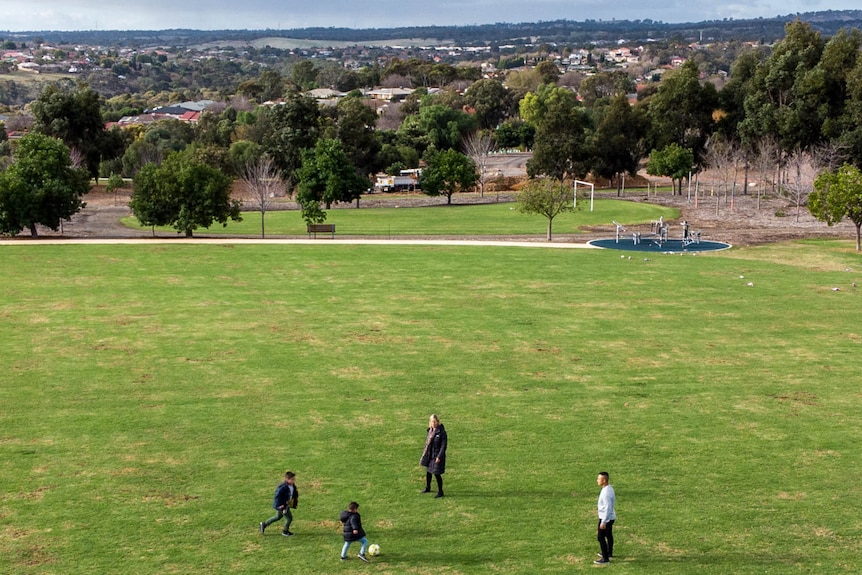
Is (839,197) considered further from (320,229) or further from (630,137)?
(630,137)

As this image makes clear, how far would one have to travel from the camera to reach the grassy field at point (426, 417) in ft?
65.5

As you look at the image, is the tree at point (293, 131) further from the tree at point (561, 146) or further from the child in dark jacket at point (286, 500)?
the child in dark jacket at point (286, 500)

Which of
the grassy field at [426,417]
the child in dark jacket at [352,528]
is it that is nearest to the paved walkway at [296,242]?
the grassy field at [426,417]

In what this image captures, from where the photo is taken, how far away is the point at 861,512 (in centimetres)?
2155

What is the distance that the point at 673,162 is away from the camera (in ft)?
305

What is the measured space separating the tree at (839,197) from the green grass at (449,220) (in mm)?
16516

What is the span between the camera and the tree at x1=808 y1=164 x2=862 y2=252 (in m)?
54.3

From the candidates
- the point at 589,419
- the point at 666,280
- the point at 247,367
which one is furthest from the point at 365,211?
the point at 589,419

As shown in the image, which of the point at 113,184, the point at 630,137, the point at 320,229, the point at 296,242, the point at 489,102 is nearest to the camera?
the point at 296,242

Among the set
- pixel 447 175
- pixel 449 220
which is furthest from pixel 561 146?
pixel 449 220

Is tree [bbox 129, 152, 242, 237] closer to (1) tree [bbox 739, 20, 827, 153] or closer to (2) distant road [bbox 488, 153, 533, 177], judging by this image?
(1) tree [bbox 739, 20, 827, 153]

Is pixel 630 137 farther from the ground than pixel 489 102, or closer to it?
closer to it

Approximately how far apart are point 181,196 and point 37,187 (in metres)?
8.47

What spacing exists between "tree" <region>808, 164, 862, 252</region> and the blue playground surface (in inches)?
225
